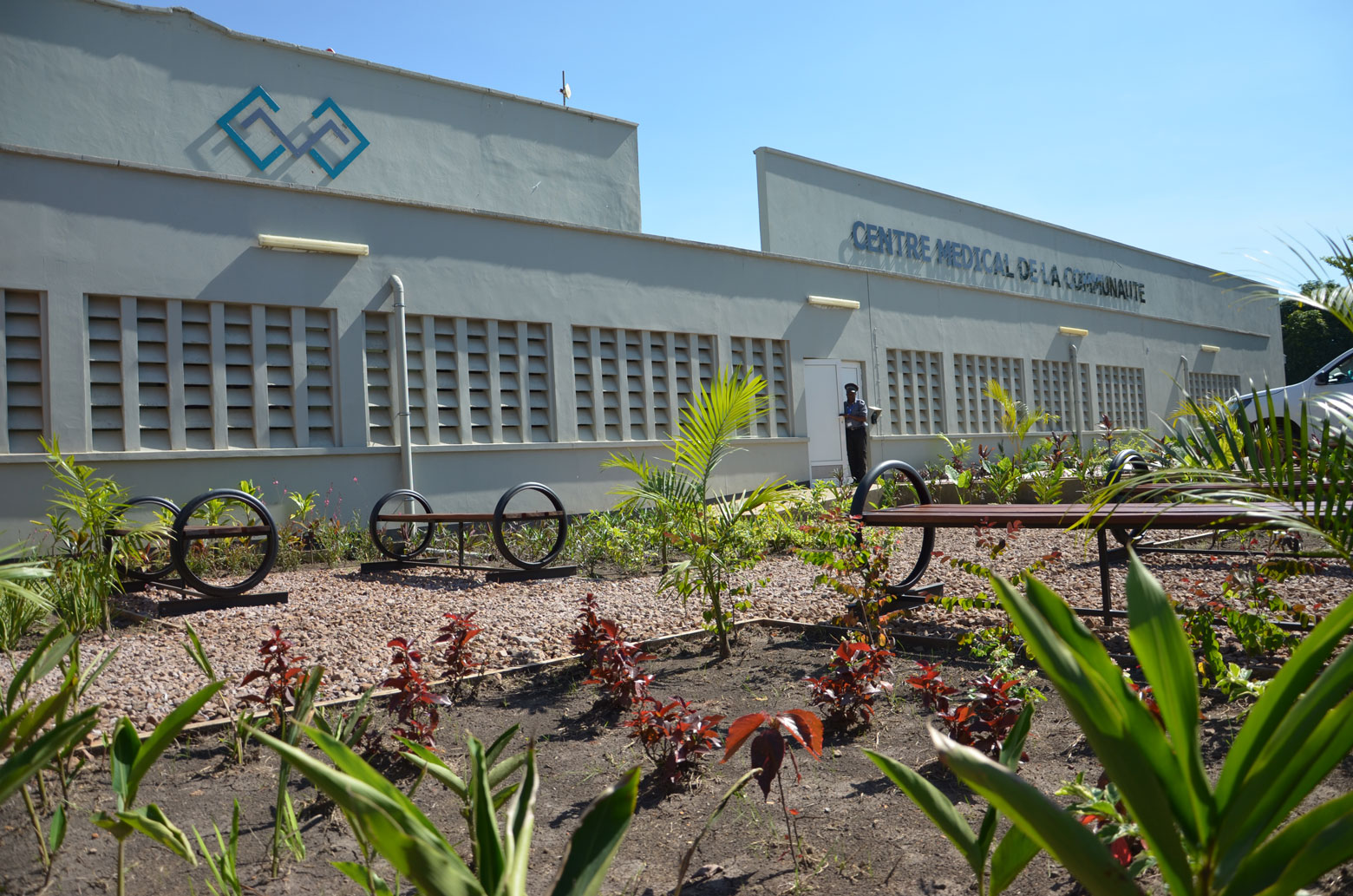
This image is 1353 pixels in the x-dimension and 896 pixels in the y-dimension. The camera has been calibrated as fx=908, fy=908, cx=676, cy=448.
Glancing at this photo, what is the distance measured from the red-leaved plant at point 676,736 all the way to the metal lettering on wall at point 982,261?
55.3 feet

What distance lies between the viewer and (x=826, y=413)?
593 inches

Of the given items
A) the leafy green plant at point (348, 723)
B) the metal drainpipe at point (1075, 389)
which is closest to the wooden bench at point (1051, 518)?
the leafy green plant at point (348, 723)

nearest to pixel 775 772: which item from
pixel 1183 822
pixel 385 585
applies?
pixel 1183 822

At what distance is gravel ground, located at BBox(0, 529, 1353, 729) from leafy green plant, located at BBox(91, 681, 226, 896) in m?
1.88

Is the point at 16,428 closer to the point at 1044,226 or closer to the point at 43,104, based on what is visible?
the point at 43,104

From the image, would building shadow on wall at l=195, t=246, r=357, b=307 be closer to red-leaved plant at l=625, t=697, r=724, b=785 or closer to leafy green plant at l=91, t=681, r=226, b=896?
red-leaved plant at l=625, t=697, r=724, b=785

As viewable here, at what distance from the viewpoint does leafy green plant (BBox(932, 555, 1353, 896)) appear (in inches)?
40.6

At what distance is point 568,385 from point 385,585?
4.91 meters

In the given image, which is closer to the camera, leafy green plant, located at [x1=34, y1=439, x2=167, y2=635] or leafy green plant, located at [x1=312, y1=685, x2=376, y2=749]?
leafy green plant, located at [x1=312, y1=685, x2=376, y2=749]

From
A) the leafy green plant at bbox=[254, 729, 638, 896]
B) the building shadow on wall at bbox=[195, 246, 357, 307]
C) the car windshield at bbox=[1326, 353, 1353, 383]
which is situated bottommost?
the leafy green plant at bbox=[254, 729, 638, 896]

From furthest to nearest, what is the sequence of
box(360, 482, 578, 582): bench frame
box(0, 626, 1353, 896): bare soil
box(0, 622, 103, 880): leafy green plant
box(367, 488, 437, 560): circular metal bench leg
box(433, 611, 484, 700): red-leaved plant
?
box(367, 488, 437, 560): circular metal bench leg → box(360, 482, 578, 582): bench frame → box(433, 611, 484, 700): red-leaved plant → box(0, 626, 1353, 896): bare soil → box(0, 622, 103, 880): leafy green plant

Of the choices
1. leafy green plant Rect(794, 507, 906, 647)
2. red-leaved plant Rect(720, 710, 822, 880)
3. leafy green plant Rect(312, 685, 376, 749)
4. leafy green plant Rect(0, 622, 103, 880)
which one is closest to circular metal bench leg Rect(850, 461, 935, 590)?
leafy green plant Rect(794, 507, 906, 647)

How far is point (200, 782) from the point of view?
307cm

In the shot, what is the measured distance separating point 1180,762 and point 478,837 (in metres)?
0.87
